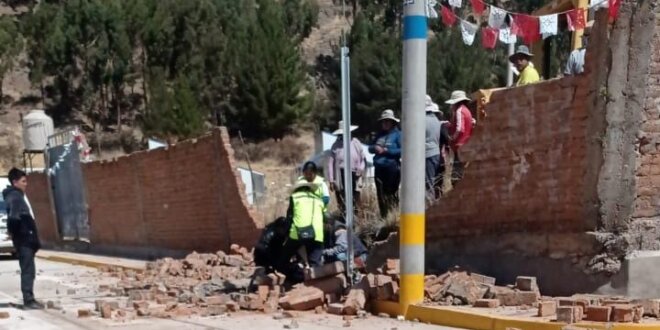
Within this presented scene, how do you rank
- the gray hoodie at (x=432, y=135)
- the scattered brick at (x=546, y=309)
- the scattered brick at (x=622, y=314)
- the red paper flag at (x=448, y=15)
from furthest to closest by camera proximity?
the red paper flag at (x=448, y=15)
the gray hoodie at (x=432, y=135)
the scattered brick at (x=546, y=309)
the scattered brick at (x=622, y=314)

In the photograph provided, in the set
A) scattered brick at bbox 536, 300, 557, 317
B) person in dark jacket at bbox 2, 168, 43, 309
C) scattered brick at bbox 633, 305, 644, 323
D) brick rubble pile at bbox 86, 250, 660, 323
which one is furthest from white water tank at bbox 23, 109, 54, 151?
scattered brick at bbox 633, 305, 644, 323

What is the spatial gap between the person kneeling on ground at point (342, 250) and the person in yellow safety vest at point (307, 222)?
169 millimetres

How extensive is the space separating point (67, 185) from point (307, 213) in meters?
17.5

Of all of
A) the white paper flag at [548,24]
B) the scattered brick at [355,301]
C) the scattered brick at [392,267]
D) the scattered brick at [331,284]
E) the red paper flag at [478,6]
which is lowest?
the scattered brick at [355,301]

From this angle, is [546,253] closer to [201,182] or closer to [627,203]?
[627,203]

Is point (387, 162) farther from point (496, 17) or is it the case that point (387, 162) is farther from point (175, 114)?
point (175, 114)

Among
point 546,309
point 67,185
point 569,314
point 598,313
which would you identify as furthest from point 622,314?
point 67,185

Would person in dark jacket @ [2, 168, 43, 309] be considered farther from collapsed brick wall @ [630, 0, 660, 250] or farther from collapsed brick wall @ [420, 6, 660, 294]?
collapsed brick wall @ [630, 0, 660, 250]

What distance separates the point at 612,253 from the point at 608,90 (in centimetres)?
151

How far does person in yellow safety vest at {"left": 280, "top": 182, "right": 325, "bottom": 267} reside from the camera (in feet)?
35.8

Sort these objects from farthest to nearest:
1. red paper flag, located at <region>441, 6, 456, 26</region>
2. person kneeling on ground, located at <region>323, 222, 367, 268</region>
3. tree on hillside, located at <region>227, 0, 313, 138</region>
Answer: tree on hillside, located at <region>227, 0, 313, 138</region> → red paper flag, located at <region>441, 6, 456, 26</region> → person kneeling on ground, located at <region>323, 222, 367, 268</region>

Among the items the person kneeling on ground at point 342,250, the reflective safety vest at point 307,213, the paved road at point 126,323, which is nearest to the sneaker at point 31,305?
the paved road at point 126,323

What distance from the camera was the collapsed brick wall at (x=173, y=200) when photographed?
16.8 meters

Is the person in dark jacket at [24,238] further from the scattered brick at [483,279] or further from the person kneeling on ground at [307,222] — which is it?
the scattered brick at [483,279]
